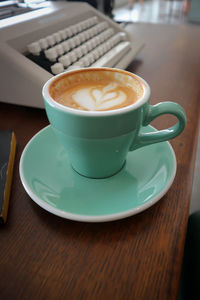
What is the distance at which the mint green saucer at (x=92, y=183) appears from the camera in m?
0.27

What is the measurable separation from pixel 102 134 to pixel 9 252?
0.53ft

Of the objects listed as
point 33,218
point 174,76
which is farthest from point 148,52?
point 33,218

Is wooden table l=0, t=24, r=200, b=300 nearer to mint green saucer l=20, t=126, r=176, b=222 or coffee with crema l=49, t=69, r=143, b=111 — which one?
mint green saucer l=20, t=126, r=176, b=222

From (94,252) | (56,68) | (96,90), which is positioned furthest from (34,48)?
(94,252)

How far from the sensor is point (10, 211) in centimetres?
30

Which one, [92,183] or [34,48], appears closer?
[92,183]

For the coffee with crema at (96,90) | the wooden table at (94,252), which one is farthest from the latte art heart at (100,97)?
the wooden table at (94,252)

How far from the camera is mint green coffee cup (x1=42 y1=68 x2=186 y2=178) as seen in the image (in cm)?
26

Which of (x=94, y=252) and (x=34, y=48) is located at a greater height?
(x=34, y=48)

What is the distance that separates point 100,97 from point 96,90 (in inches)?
0.7

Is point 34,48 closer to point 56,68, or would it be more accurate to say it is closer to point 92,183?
point 56,68

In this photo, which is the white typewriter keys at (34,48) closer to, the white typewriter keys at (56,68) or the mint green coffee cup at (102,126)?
the white typewriter keys at (56,68)

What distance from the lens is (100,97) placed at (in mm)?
329

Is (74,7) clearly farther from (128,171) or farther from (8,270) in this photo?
(8,270)
